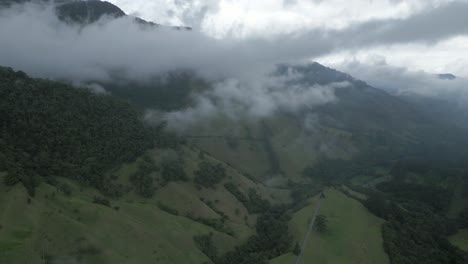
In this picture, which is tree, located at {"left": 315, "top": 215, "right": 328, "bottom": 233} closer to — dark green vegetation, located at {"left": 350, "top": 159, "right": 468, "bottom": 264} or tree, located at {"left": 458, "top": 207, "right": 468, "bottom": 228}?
dark green vegetation, located at {"left": 350, "top": 159, "right": 468, "bottom": 264}

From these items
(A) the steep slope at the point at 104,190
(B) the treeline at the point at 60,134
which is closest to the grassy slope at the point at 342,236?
(A) the steep slope at the point at 104,190

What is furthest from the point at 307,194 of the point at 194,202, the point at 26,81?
the point at 26,81

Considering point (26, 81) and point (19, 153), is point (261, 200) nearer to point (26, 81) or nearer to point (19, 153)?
point (19, 153)

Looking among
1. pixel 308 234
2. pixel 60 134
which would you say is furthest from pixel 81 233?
pixel 308 234

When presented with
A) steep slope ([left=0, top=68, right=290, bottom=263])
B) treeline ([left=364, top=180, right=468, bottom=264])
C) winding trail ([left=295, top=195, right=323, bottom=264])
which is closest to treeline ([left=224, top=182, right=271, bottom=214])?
steep slope ([left=0, top=68, right=290, bottom=263])

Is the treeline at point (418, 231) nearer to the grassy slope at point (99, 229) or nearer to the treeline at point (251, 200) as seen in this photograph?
the treeline at point (251, 200)

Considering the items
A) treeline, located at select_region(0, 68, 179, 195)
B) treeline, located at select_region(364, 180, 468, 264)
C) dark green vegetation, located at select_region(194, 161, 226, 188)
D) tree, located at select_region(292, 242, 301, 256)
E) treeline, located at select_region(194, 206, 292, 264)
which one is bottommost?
treeline, located at select_region(194, 206, 292, 264)
